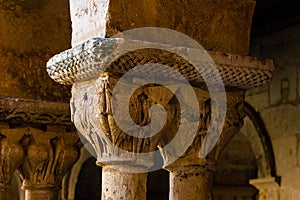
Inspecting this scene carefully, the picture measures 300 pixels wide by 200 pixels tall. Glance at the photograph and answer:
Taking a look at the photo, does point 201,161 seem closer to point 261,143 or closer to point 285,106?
point 285,106

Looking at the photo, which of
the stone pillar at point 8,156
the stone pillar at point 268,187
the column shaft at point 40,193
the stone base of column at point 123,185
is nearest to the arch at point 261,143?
the stone pillar at point 268,187

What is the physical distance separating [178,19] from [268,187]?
9.40 ft

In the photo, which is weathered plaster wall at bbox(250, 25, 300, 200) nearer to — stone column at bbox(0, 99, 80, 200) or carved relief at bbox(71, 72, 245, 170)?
stone column at bbox(0, 99, 80, 200)

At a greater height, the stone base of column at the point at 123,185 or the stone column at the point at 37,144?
the stone column at the point at 37,144

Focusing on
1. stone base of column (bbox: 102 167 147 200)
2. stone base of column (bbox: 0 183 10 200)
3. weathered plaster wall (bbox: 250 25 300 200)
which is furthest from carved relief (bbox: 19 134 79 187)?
weathered plaster wall (bbox: 250 25 300 200)

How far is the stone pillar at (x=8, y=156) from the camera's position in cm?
443

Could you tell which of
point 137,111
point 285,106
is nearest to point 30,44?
point 137,111

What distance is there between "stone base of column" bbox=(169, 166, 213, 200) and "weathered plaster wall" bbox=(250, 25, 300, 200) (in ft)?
7.29

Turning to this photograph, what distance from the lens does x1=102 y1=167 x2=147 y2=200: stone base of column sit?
3.03 metres

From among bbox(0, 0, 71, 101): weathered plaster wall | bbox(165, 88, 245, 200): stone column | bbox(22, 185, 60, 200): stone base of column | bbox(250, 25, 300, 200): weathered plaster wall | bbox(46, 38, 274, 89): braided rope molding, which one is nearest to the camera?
bbox(46, 38, 274, 89): braided rope molding

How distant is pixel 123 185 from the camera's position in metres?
3.03

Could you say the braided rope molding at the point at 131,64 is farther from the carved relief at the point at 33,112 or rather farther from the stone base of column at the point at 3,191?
the stone base of column at the point at 3,191

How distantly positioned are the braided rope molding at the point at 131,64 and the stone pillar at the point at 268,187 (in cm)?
252

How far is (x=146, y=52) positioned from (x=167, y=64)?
12cm
